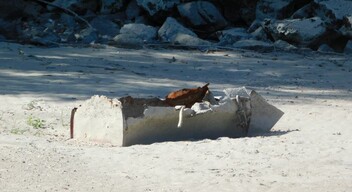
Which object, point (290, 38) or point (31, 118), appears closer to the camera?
point (31, 118)

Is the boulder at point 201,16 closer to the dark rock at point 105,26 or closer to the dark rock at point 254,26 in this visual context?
the dark rock at point 254,26

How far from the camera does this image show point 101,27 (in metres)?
17.5

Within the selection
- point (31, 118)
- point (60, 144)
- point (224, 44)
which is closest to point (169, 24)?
point (224, 44)

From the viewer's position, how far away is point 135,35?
15953mm

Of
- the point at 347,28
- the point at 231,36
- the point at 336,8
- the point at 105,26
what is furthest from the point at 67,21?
the point at 347,28

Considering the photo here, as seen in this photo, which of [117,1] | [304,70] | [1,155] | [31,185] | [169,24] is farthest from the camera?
[117,1]

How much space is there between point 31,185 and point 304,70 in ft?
25.5

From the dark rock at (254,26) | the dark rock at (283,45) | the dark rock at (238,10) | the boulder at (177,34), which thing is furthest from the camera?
the dark rock at (238,10)

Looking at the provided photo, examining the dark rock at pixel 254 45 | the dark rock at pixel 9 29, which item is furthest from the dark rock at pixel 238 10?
the dark rock at pixel 9 29

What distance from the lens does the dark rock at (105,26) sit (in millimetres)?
17172

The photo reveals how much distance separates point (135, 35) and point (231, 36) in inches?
66.1

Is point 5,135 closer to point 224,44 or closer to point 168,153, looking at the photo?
point 168,153

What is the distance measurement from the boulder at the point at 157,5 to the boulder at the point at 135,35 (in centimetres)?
117

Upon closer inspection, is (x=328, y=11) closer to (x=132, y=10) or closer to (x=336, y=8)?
(x=336, y=8)
